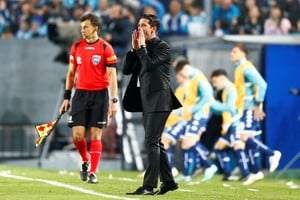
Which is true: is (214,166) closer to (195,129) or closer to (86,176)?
(195,129)

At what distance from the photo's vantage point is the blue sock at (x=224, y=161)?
19.5 m

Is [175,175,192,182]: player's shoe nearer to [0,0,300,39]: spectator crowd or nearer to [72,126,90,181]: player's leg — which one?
[72,126,90,181]: player's leg

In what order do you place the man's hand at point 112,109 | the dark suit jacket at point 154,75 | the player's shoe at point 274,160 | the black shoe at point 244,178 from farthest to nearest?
the black shoe at point 244,178 < the player's shoe at point 274,160 < the man's hand at point 112,109 < the dark suit jacket at point 154,75

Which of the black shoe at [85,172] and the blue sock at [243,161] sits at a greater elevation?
the black shoe at [85,172]

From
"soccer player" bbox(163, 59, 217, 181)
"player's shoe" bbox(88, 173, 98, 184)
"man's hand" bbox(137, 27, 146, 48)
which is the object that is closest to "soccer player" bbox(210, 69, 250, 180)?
"soccer player" bbox(163, 59, 217, 181)

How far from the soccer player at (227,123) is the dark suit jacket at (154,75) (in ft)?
18.4

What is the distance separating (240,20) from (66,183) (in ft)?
28.0

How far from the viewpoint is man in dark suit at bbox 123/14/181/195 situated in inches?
517

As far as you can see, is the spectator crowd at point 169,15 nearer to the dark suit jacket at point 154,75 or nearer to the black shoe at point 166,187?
the dark suit jacket at point 154,75

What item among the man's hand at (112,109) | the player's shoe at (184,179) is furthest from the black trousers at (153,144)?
the player's shoe at (184,179)

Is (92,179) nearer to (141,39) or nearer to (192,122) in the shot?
(141,39)

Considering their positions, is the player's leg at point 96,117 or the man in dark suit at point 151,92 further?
the player's leg at point 96,117

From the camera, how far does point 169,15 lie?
24250 millimetres

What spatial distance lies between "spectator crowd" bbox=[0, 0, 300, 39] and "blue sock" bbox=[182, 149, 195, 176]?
146 inches
